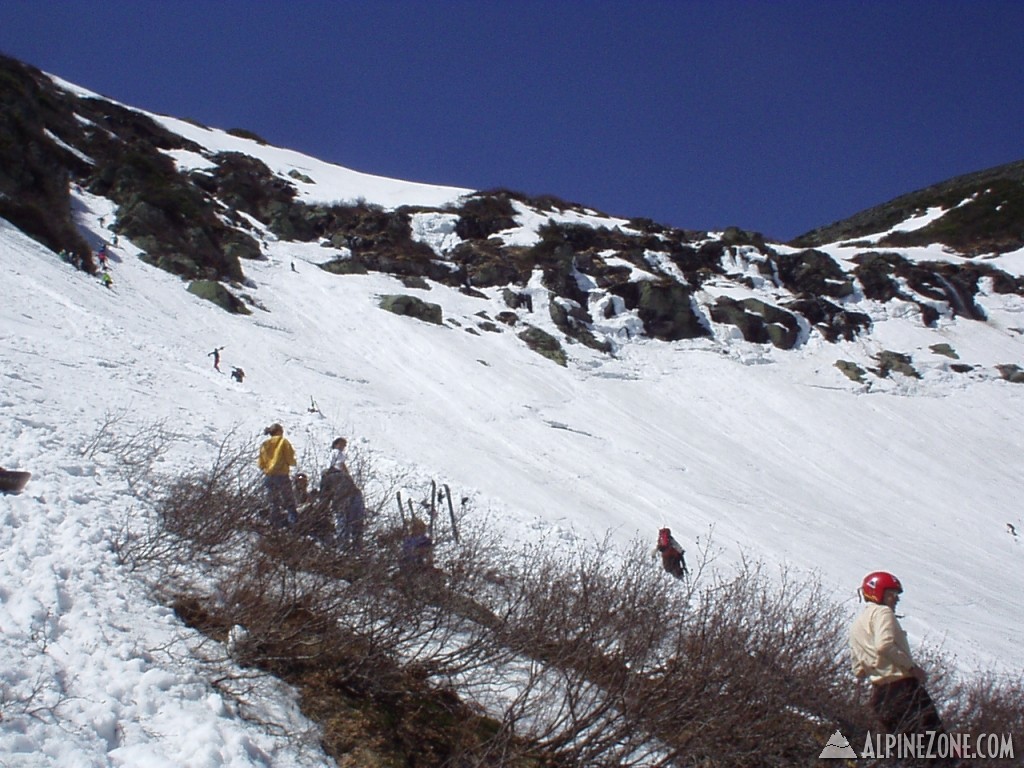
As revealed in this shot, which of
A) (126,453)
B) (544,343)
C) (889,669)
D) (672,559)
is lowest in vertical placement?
(126,453)

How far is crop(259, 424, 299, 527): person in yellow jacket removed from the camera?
5332 millimetres

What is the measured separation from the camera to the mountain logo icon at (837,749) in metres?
3.36

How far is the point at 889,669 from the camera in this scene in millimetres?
3609

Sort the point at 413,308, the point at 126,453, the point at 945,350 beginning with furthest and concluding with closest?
the point at 945,350 → the point at 413,308 → the point at 126,453

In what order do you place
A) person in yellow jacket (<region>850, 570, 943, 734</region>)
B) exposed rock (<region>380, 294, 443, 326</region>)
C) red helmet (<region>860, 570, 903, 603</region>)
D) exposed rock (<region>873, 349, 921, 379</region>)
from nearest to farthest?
person in yellow jacket (<region>850, 570, 943, 734</region>), red helmet (<region>860, 570, 903, 603</region>), exposed rock (<region>380, 294, 443, 326</region>), exposed rock (<region>873, 349, 921, 379</region>)

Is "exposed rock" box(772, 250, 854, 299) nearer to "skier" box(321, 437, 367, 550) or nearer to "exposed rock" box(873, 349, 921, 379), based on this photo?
A: "exposed rock" box(873, 349, 921, 379)

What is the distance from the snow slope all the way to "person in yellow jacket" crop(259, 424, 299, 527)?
112 centimetres

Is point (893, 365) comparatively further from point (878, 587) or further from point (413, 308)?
point (878, 587)

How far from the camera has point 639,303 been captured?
3700cm

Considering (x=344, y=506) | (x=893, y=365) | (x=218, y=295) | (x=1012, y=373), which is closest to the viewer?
(x=344, y=506)

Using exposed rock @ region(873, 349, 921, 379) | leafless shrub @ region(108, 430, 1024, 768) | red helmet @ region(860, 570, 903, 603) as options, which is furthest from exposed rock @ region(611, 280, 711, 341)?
red helmet @ region(860, 570, 903, 603)

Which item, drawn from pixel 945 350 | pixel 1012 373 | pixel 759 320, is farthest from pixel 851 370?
pixel 1012 373

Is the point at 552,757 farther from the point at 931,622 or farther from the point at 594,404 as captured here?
the point at 594,404
